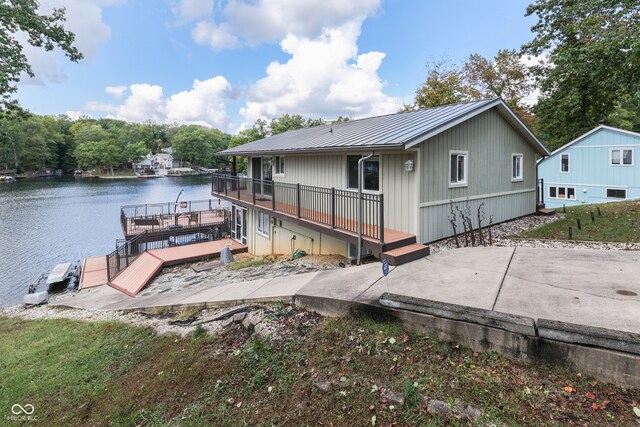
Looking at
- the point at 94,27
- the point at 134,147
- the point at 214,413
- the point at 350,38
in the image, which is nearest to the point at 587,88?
the point at 350,38

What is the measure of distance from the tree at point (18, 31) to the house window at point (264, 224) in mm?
10038

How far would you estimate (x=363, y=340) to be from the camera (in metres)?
4.20

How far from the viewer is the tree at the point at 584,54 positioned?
11.1 m

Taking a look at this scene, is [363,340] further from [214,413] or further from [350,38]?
[350,38]

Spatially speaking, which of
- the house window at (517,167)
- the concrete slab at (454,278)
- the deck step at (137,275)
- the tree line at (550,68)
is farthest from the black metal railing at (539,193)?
the deck step at (137,275)

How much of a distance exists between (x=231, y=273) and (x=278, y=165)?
5.20m

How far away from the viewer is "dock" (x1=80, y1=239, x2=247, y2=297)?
1228 centimetres

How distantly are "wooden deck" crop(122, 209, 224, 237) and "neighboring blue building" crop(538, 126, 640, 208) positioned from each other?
23.5 metres

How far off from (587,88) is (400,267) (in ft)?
51.2

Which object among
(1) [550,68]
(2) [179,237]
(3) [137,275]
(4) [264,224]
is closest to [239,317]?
(4) [264,224]

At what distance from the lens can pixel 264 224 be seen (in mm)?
14492

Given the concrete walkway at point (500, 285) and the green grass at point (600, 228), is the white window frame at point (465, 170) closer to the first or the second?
the concrete walkway at point (500, 285)

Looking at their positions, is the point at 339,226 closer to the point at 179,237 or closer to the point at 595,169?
the point at 179,237

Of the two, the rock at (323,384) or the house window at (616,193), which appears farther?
the house window at (616,193)
